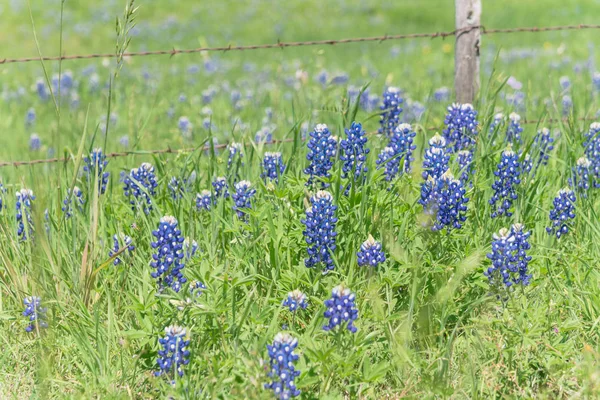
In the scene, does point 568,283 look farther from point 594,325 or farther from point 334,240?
point 334,240

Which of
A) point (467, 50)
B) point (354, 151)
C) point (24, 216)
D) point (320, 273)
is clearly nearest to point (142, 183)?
point (24, 216)

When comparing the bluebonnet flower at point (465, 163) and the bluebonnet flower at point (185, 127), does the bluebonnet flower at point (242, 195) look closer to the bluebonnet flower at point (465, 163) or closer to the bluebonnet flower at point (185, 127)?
the bluebonnet flower at point (465, 163)

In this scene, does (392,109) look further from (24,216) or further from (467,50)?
(24,216)

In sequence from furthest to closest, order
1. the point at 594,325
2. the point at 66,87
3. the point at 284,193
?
the point at 66,87 < the point at 284,193 < the point at 594,325

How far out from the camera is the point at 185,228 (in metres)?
3.70

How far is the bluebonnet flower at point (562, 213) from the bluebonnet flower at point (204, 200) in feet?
5.42

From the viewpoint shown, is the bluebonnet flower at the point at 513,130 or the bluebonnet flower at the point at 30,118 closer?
the bluebonnet flower at the point at 513,130

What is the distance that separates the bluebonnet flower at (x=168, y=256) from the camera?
3.00 m

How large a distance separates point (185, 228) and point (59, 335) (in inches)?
33.9

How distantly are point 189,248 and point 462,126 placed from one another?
1734 mm

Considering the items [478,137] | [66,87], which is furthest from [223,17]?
[478,137]

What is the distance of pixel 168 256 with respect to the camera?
3.00m

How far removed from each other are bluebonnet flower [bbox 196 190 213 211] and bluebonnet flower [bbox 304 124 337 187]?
0.54 meters

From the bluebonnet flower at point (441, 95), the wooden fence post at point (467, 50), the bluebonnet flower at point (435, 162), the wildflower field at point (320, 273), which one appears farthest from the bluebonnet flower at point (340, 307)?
the bluebonnet flower at point (441, 95)
